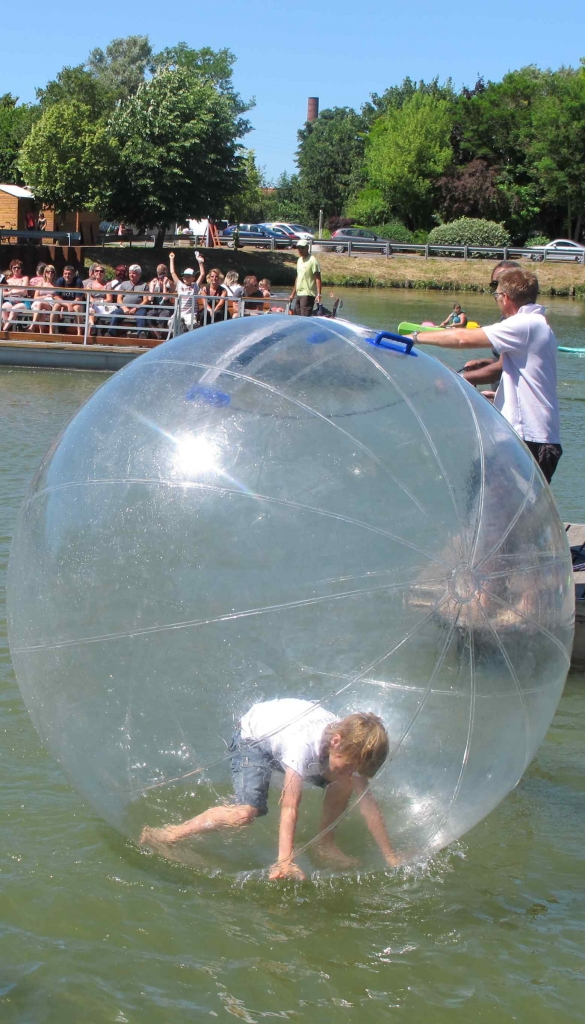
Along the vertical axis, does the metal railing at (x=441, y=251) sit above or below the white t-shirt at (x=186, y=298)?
above

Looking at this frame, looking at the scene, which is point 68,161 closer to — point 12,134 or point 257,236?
point 257,236

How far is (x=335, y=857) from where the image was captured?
3746mm

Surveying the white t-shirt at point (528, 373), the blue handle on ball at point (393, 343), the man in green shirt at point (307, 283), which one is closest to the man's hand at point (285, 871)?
the blue handle on ball at point (393, 343)

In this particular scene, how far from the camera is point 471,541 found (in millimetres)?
3652

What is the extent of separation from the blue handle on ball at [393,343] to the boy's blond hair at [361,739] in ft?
4.43

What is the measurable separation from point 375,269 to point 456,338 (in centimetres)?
4422

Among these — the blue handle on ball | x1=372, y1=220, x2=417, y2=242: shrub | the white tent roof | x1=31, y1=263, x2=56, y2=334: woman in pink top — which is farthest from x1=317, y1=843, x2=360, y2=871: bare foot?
x1=372, y1=220, x2=417, y2=242: shrub

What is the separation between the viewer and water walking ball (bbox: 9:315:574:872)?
3.45 meters

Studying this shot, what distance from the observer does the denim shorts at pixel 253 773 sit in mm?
3527

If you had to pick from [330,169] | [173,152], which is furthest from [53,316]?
[330,169]

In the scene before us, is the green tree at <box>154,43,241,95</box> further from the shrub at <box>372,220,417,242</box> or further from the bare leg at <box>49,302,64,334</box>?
the bare leg at <box>49,302,64,334</box>

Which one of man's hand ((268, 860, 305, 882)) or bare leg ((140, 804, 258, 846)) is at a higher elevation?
bare leg ((140, 804, 258, 846))

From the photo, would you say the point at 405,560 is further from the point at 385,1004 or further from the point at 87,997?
the point at 87,997

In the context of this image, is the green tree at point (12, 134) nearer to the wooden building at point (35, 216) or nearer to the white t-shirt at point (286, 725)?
the wooden building at point (35, 216)
